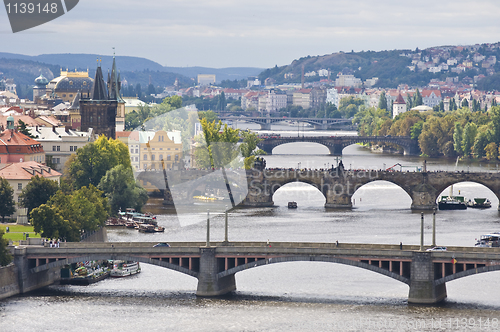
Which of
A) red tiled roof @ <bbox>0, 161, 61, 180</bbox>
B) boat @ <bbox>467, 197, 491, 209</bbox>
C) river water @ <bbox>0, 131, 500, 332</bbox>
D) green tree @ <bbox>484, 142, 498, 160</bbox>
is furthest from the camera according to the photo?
green tree @ <bbox>484, 142, 498, 160</bbox>

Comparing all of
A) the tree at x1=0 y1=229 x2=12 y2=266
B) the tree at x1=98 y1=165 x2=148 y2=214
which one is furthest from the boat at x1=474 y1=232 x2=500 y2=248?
the tree at x1=0 y1=229 x2=12 y2=266

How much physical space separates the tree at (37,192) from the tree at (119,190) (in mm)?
13428

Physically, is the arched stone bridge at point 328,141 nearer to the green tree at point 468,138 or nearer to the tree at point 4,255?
the green tree at point 468,138

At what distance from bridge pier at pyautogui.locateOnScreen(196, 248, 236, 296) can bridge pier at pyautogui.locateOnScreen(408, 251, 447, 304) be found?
10819mm

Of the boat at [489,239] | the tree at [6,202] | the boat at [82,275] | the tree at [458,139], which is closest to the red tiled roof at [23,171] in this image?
the tree at [6,202]

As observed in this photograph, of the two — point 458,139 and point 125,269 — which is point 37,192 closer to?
point 125,269

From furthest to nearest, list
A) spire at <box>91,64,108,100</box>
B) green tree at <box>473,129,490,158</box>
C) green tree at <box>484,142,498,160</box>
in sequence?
1. green tree at <box>473,129,490,158</box>
2. green tree at <box>484,142,498,160</box>
3. spire at <box>91,64,108,100</box>

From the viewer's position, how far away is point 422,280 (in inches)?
2285

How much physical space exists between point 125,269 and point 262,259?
1195cm

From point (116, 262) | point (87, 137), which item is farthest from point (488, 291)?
point (87, 137)

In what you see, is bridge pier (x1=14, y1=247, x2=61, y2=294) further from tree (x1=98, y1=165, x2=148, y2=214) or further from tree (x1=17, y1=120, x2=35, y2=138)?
tree (x1=17, y1=120, x2=35, y2=138)

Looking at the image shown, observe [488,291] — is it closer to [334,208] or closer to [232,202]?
[334,208]

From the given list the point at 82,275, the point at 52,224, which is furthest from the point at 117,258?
the point at 52,224

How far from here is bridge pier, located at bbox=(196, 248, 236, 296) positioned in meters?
59.8
